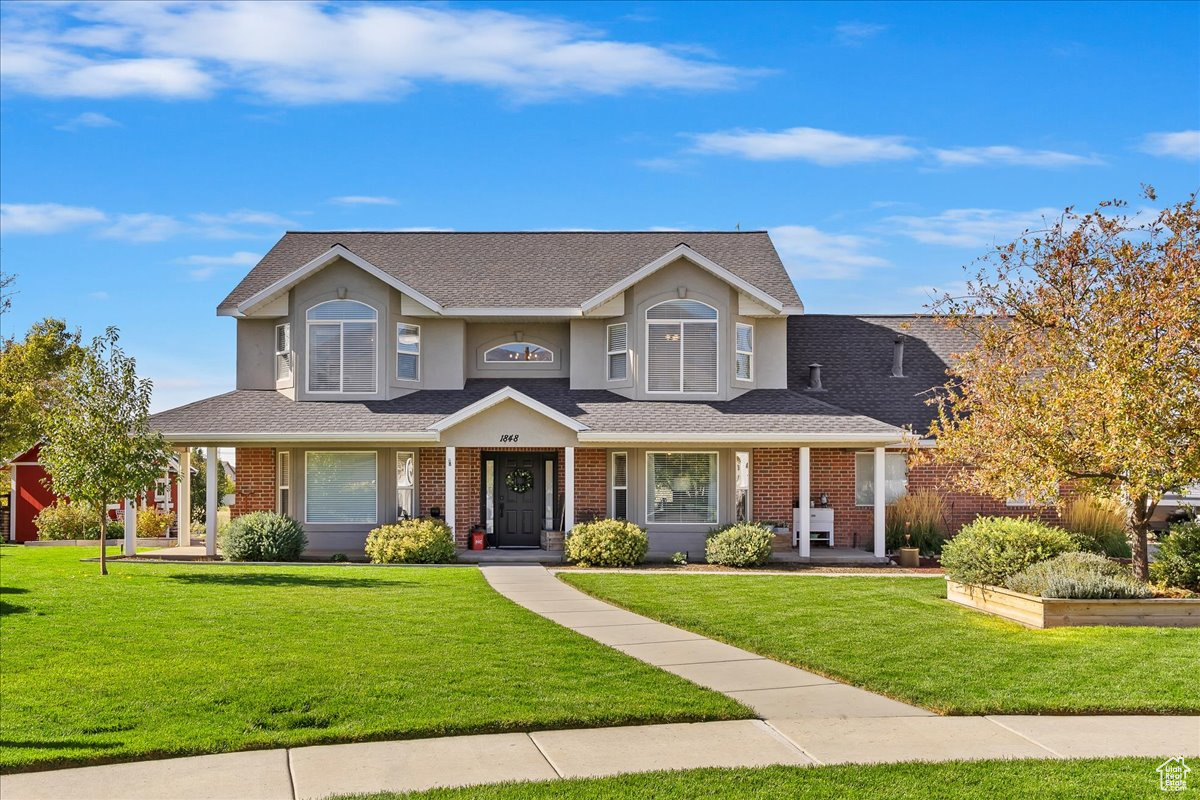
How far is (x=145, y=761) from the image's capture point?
8023mm

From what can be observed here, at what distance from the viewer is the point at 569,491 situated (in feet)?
79.2

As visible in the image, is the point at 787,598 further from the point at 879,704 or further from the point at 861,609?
the point at 879,704

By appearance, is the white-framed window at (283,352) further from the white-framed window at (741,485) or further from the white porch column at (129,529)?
the white-framed window at (741,485)

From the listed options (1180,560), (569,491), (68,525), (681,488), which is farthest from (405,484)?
(1180,560)

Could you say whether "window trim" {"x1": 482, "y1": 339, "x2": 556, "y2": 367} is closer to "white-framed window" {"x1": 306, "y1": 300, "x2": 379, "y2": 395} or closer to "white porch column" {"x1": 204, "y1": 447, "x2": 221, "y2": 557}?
"white-framed window" {"x1": 306, "y1": 300, "x2": 379, "y2": 395}

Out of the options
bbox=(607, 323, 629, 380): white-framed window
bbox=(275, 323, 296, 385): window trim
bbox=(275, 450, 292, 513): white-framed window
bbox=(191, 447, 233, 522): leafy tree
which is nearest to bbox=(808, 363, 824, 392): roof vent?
bbox=(607, 323, 629, 380): white-framed window

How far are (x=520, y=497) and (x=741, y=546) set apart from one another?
5.74 metres

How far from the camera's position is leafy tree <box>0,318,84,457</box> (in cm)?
3092

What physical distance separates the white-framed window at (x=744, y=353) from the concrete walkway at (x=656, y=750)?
15.8m

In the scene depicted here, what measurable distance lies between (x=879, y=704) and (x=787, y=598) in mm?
6796

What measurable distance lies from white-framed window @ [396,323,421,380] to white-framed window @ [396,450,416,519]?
187cm

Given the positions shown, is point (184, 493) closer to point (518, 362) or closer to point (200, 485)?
point (518, 362)

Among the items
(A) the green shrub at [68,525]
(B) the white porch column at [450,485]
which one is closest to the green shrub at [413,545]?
(B) the white porch column at [450,485]

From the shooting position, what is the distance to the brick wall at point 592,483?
25156 millimetres
